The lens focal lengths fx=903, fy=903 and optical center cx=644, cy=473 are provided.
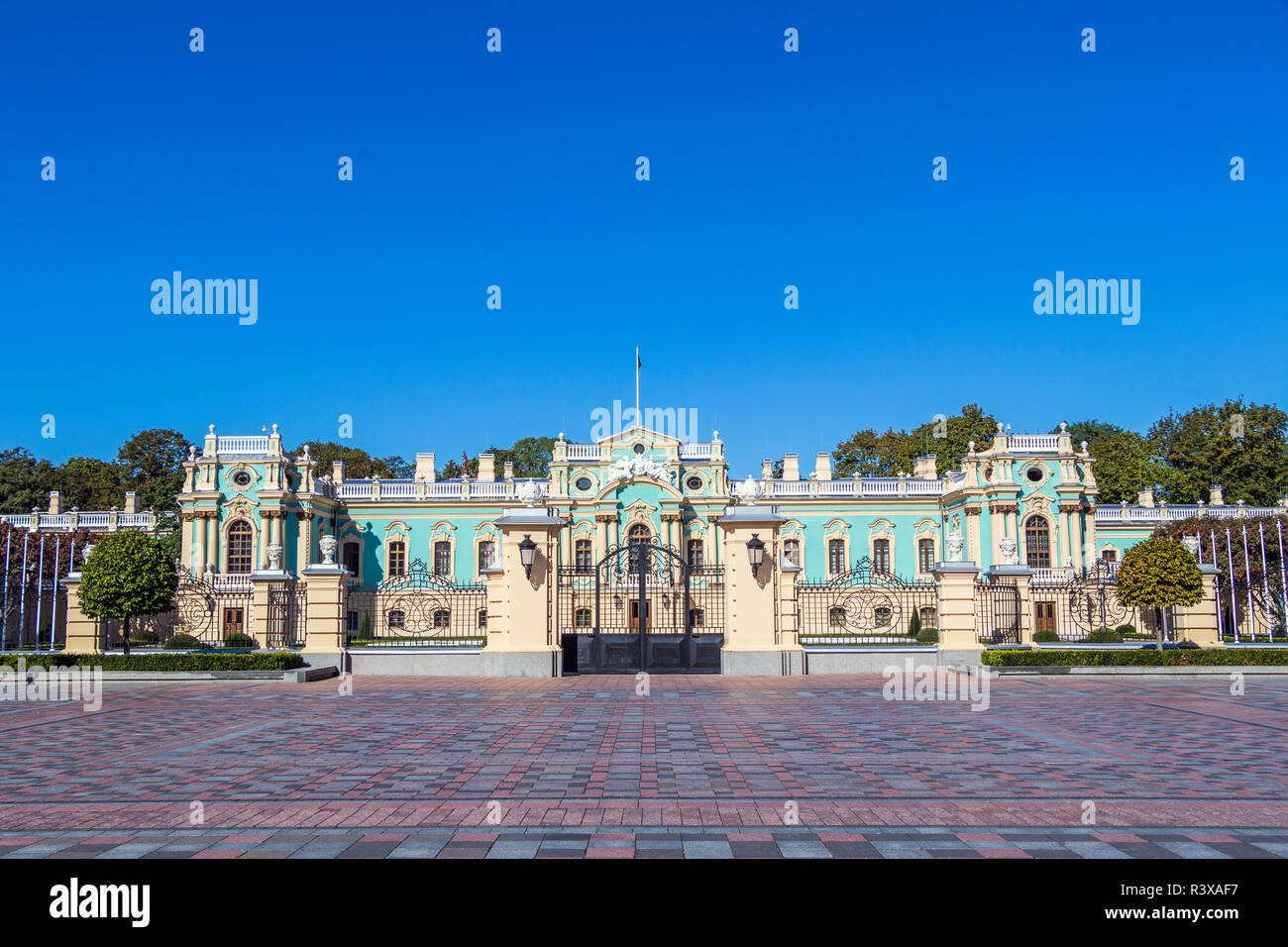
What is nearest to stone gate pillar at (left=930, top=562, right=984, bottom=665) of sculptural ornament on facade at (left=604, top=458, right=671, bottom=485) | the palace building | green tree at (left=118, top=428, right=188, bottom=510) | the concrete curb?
the concrete curb

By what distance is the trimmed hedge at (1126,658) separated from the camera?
17.7 metres

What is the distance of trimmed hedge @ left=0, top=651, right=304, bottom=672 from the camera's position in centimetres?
1716

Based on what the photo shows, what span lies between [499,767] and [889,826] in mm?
3481

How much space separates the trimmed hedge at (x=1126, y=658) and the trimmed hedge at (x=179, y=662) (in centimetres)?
1362

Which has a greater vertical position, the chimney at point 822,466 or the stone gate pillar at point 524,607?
the chimney at point 822,466

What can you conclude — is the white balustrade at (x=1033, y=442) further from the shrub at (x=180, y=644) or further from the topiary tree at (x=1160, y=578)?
the shrub at (x=180, y=644)

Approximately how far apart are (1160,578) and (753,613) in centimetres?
1079

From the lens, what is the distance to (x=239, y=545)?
40719 mm

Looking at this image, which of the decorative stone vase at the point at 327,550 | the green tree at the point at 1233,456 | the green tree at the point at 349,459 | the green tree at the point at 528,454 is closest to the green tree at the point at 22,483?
the green tree at the point at 349,459

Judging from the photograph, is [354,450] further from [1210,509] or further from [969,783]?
[969,783]

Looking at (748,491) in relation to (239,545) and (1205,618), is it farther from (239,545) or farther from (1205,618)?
(239,545)

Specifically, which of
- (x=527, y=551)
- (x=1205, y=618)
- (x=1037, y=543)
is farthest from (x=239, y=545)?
(x=1205, y=618)

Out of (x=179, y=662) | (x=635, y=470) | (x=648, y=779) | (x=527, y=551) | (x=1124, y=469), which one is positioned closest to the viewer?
(x=648, y=779)
